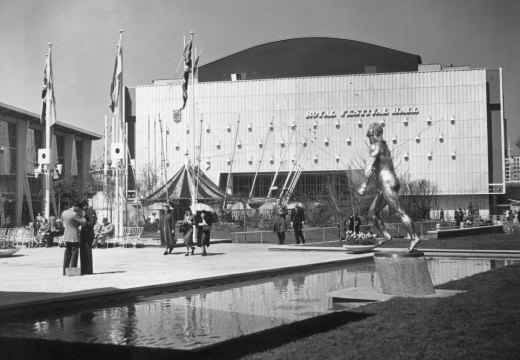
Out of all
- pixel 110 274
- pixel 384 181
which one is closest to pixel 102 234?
pixel 110 274

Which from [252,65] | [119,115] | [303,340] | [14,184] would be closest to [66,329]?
[303,340]

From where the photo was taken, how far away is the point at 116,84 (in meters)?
32.8

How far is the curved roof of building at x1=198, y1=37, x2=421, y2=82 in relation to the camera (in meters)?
95.2

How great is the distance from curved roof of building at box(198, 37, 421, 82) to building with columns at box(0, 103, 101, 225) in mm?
26671

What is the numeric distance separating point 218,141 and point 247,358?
289 feet

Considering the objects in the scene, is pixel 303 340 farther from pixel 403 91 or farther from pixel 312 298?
pixel 403 91

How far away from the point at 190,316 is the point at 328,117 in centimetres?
8328

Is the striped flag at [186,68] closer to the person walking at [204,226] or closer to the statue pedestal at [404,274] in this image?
the person walking at [204,226]

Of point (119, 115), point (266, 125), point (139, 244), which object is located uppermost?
point (266, 125)

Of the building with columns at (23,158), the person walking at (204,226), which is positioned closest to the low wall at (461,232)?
the person walking at (204,226)

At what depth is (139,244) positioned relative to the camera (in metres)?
31.2

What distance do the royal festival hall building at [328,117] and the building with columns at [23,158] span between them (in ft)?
33.7

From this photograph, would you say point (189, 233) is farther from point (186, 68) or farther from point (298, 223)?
point (186, 68)

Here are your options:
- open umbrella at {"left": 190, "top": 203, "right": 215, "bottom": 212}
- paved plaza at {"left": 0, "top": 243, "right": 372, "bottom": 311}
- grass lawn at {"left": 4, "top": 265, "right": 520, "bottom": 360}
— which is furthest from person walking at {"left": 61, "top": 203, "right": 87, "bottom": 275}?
open umbrella at {"left": 190, "top": 203, "right": 215, "bottom": 212}
